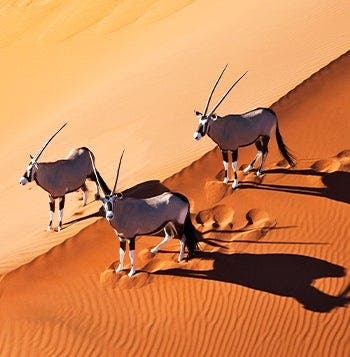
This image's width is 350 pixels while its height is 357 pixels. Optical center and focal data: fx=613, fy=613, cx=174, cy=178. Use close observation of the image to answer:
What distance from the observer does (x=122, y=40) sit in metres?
22.1

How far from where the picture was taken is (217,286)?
8.88 metres

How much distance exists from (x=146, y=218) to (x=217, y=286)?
1.42 meters

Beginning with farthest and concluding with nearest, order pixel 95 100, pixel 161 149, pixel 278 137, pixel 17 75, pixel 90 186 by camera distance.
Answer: pixel 17 75
pixel 95 100
pixel 161 149
pixel 90 186
pixel 278 137

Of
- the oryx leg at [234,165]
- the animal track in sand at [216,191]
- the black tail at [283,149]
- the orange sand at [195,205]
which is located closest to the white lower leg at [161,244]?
the orange sand at [195,205]

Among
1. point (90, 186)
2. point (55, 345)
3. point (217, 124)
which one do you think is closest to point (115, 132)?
point (90, 186)

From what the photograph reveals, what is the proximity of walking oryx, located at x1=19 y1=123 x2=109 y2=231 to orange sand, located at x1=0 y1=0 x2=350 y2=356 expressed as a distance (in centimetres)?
58

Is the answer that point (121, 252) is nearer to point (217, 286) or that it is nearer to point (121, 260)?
point (121, 260)

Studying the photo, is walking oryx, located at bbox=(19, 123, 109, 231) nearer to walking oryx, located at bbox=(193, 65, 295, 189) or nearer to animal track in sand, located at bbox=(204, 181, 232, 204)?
animal track in sand, located at bbox=(204, 181, 232, 204)

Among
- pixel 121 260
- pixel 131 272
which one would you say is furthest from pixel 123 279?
pixel 121 260

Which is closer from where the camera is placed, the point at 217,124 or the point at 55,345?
the point at 55,345

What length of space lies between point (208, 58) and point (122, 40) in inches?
201

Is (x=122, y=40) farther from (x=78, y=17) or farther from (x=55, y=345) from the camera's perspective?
(x=55, y=345)

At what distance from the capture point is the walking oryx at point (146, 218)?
8.73 metres

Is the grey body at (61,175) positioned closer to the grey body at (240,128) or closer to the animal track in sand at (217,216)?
the animal track in sand at (217,216)
